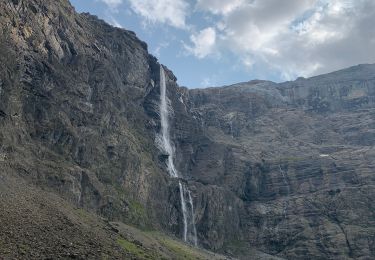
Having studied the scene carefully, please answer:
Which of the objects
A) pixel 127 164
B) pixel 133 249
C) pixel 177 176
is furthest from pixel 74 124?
pixel 177 176

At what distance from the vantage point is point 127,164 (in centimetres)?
14475

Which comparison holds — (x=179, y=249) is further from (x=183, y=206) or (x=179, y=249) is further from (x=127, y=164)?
(x=183, y=206)

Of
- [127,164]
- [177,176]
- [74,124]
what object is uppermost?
[74,124]

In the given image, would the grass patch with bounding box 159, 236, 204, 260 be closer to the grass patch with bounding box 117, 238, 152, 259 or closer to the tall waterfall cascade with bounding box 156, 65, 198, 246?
the grass patch with bounding box 117, 238, 152, 259

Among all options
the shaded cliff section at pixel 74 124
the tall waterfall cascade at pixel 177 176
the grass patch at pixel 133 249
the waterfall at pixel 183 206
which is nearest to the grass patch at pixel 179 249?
the shaded cliff section at pixel 74 124

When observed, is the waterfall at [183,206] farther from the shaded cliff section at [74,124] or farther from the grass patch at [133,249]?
the grass patch at [133,249]

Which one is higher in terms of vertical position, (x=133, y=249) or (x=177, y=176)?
(x=177, y=176)

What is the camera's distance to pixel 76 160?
129 meters

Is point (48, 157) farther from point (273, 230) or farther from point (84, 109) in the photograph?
point (273, 230)

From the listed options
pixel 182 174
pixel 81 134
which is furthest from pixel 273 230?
pixel 81 134

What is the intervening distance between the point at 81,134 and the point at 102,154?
845cm

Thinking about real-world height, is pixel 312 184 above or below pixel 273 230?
above

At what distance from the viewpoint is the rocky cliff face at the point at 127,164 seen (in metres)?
119

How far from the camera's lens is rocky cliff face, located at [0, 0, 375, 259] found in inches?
4688
